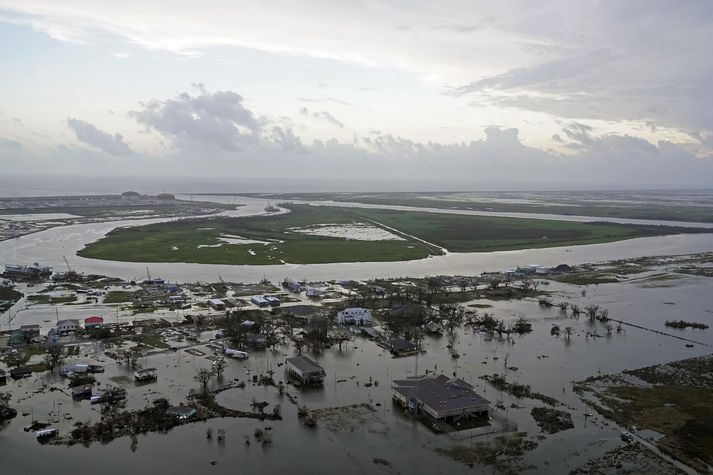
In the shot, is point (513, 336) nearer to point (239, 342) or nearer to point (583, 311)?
point (583, 311)

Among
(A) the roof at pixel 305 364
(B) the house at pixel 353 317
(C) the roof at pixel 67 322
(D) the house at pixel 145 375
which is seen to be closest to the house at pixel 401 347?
(B) the house at pixel 353 317

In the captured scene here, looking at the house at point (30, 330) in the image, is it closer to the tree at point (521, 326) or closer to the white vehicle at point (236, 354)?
the white vehicle at point (236, 354)

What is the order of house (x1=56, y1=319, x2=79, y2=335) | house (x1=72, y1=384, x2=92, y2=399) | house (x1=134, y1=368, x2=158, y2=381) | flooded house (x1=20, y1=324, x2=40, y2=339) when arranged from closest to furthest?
house (x1=72, y1=384, x2=92, y2=399)
house (x1=134, y1=368, x2=158, y2=381)
flooded house (x1=20, y1=324, x2=40, y2=339)
house (x1=56, y1=319, x2=79, y2=335)

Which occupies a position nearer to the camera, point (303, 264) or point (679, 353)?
point (679, 353)

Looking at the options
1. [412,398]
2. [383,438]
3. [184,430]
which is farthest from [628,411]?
[184,430]

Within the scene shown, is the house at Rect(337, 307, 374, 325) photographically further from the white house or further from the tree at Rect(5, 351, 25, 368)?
the tree at Rect(5, 351, 25, 368)

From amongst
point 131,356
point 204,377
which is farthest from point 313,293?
point 204,377

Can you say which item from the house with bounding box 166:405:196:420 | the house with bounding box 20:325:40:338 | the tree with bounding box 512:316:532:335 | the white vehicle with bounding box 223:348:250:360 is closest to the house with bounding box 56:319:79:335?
the house with bounding box 20:325:40:338
